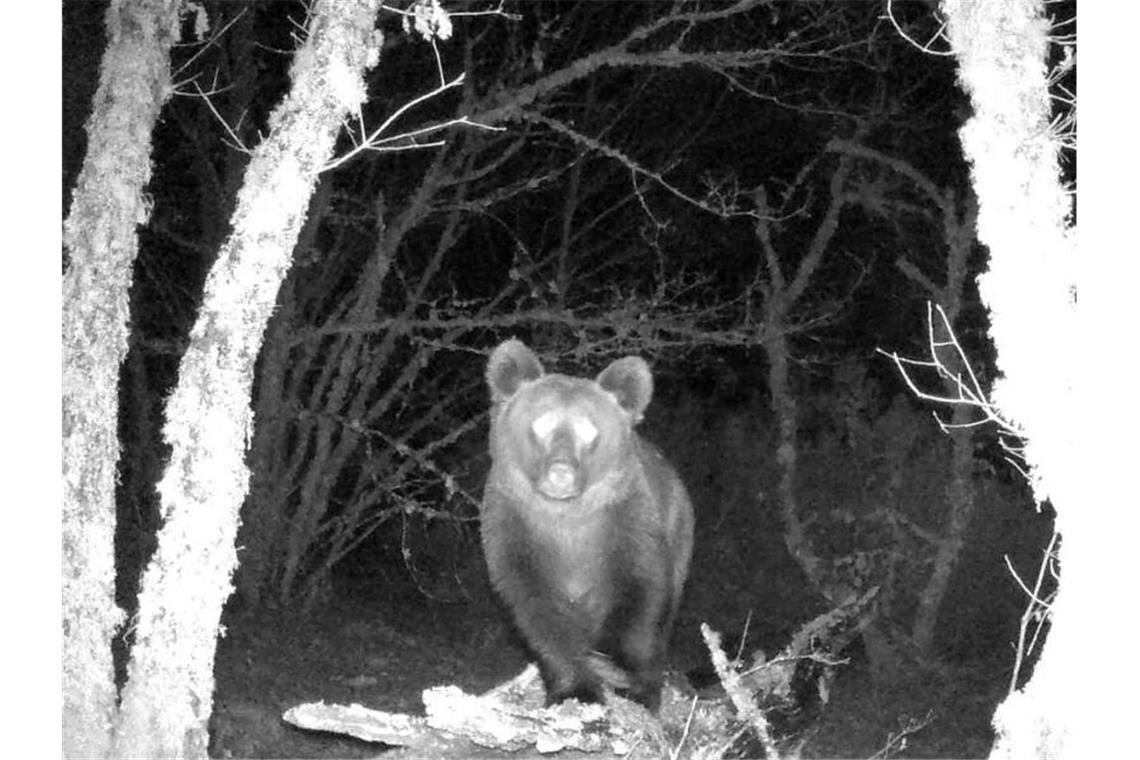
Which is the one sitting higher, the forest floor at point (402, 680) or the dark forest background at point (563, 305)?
the dark forest background at point (563, 305)

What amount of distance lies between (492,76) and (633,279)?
2152 mm

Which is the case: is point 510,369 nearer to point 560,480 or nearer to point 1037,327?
point 560,480

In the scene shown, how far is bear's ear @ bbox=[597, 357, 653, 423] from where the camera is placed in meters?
6.29

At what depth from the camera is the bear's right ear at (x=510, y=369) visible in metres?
6.25

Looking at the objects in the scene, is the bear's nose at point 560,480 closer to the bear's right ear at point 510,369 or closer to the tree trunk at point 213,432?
the bear's right ear at point 510,369

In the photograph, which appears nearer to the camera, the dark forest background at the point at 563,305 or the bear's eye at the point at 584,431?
the bear's eye at the point at 584,431

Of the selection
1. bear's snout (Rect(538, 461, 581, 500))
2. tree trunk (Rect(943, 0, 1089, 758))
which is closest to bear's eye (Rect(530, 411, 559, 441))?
bear's snout (Rect(538, 461, 581, 500))

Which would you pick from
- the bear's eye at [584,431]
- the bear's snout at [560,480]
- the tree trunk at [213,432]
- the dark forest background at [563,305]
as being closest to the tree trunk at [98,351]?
the tree trunk at [213,432]

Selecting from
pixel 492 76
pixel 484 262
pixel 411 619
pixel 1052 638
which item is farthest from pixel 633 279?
pixel 1052 638

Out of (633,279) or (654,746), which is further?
(633,279)

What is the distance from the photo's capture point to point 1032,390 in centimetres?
418

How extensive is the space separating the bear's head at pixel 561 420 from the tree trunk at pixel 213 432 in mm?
1430

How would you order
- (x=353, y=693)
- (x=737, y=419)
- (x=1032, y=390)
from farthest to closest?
(x=737, y=419) < (x=353, y=693) < (x=1032, y=390)

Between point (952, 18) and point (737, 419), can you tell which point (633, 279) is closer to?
point (737, 419)
